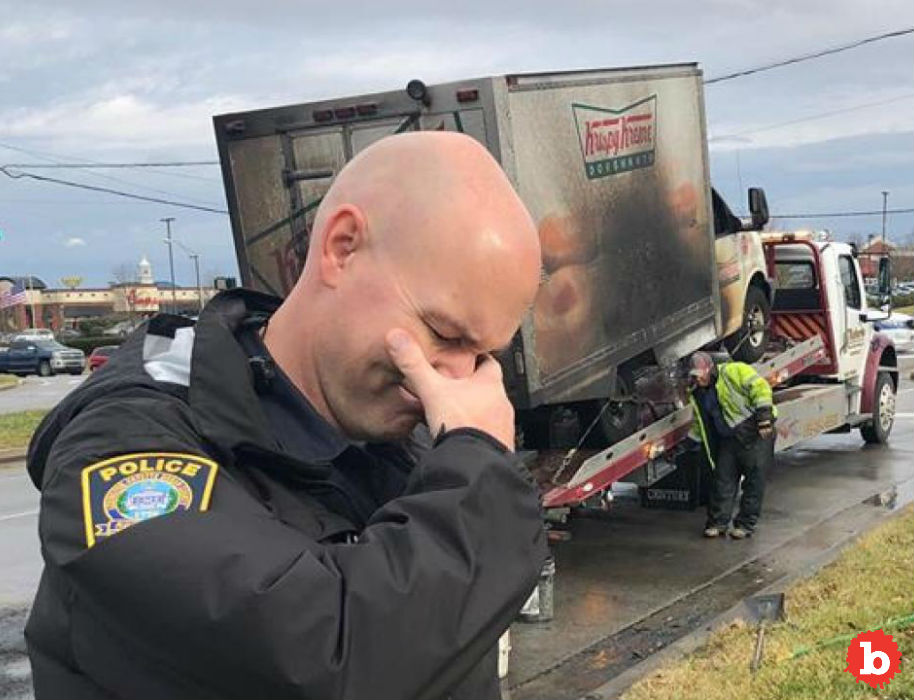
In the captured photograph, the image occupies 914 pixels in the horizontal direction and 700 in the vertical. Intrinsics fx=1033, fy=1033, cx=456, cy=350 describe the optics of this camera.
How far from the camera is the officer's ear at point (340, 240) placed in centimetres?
130

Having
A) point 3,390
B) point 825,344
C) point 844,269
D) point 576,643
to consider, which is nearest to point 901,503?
point 825,344

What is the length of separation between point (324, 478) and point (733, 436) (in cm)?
782

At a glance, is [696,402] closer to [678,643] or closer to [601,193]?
[601,193]

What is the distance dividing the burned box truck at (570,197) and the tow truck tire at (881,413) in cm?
528

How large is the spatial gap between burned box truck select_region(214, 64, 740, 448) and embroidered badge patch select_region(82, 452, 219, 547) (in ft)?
16.6

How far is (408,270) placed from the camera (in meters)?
1.26

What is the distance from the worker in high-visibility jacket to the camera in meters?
8.59

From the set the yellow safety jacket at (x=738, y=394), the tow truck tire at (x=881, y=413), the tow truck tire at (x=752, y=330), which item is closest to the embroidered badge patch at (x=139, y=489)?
the yellow safety jacket at (x=738, y=394)

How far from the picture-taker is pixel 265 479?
4.11 feet

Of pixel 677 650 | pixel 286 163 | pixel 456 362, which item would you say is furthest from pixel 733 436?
pixel 456 362

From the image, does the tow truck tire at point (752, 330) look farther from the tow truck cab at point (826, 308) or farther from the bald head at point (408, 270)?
the bald head at point (408, 270)

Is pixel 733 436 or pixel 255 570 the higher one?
pixel 255 570

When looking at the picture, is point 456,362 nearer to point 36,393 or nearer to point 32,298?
point 36,393

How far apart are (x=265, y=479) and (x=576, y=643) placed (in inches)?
212
